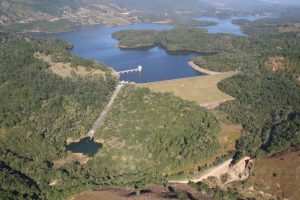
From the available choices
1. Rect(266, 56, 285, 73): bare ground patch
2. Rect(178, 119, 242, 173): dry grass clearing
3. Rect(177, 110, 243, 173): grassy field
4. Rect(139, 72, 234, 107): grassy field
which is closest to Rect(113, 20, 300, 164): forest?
Rect(266, 56, 285, 73): bare ground patch

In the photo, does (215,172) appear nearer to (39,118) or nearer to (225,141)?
(225,141)

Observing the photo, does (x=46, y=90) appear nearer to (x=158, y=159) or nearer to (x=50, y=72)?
(x=50, y=72)

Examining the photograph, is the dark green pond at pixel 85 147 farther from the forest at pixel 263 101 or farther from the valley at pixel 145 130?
the forest at pixel 263 101

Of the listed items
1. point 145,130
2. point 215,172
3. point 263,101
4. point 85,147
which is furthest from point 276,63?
point 85,147

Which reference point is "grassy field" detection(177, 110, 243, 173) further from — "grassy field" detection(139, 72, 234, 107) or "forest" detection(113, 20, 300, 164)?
"grassy field" detection(139, 72, 234, 107)

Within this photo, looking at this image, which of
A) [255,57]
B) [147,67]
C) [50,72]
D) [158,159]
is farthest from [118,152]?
[255,57]
